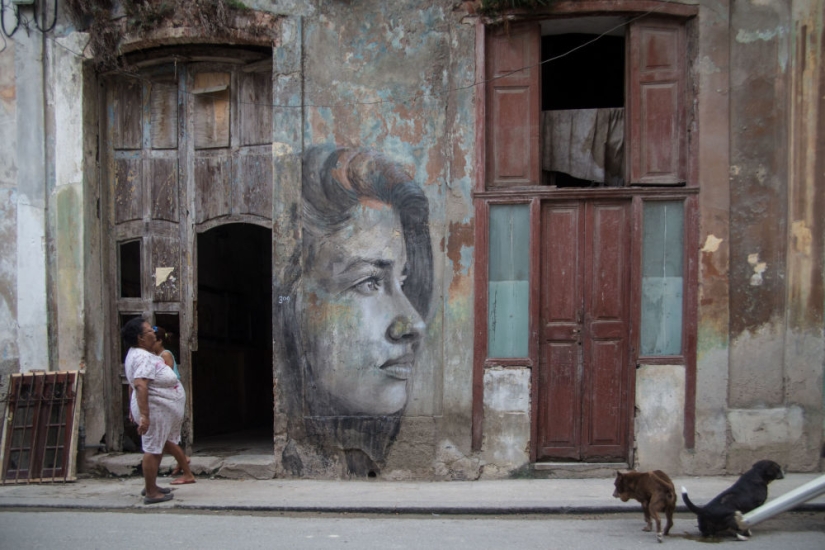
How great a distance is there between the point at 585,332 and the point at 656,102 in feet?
7.65

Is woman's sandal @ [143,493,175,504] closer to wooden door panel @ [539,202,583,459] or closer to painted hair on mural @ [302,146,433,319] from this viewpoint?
painted hair on mural @ [302,146,433,319]

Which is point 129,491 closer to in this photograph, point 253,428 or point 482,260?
point 253,428

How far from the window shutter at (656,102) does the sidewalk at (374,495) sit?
9.62 ft

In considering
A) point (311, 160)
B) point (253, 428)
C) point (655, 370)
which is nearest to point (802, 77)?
Result: point (655, 370)

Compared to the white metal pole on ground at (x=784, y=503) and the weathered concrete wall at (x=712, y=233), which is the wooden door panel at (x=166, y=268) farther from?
the white metal pole on ground at (x=784, y=503)

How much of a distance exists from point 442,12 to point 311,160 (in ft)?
6.29

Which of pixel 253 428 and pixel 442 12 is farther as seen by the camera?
pixel 253 428

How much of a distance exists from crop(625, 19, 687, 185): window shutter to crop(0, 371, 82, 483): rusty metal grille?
601 centimetres

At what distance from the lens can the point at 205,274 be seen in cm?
891

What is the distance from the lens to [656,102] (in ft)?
21.9

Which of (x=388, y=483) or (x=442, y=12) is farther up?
(x=442, y=12)

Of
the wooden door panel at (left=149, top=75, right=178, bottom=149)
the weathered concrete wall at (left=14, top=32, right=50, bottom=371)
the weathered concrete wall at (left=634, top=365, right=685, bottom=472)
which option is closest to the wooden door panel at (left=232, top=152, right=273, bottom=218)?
the wooden door panel at (left=149, top=75, right=178, bottom=149)

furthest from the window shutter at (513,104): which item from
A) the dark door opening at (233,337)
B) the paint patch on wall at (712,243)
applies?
the dark door opening at (233,337)

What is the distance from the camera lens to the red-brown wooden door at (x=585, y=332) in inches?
261
